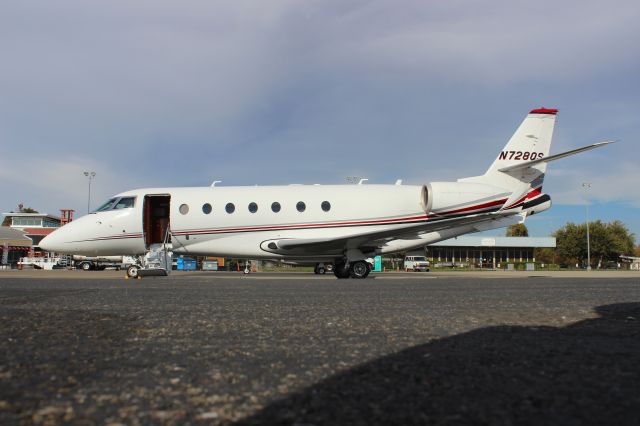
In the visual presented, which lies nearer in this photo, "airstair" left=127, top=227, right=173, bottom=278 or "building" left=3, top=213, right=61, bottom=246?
"airstair" left=127, top=227, right=173, bottom=278

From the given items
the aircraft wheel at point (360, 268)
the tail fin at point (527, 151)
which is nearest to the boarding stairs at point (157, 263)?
the aircraft wheel at point (360, 268)

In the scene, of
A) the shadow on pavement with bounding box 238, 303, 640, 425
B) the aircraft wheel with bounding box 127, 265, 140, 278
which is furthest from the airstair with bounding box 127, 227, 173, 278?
the shadow on pavement with bounding box 238, 303, 640, 425

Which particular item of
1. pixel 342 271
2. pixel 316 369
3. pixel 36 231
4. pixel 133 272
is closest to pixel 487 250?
pixel 342 271

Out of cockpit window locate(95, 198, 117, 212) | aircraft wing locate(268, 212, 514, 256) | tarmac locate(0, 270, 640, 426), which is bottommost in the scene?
tarmac locate(0, 270, 640, 426)

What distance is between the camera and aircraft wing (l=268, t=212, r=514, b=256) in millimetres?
15531

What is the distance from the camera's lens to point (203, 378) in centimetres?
226

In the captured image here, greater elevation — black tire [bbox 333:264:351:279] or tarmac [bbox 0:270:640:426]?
tarmac [bbox 0:270:640:426]

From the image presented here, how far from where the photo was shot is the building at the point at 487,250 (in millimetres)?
65688

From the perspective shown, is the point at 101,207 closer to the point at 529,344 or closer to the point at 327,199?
the point at 327,199

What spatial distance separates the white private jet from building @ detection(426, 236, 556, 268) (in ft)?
164

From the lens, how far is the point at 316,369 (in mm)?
2447

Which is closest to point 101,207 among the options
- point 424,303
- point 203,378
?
point 424,303

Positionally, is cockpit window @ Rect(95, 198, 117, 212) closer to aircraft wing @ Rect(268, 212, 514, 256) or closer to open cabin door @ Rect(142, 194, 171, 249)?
open cabin door @ Rect(142, 194, 171, 249)

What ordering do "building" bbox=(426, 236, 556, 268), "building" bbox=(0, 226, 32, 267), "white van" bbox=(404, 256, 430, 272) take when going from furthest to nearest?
"building" bbox=(426, 236, 556, 268), "building" bbox=(0, 226, 32, 267), "white van" bbox=(404, 256, 430, 272)
